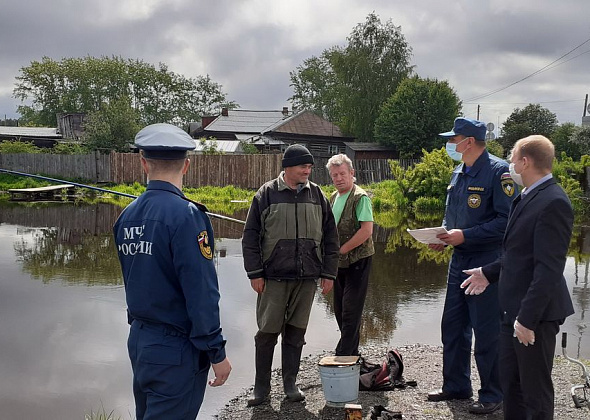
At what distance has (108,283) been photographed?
10.5 metres

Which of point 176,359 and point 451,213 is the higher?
point 451,213

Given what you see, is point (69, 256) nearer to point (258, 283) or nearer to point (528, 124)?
point (258, 283)

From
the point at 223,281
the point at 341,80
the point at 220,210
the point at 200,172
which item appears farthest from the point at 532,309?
the point at 341,80

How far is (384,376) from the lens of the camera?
214 inches

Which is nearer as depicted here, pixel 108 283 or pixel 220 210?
pixel 108 283

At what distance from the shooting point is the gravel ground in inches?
193

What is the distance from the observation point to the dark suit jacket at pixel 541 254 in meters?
3.62

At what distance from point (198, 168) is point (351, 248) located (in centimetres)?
2786

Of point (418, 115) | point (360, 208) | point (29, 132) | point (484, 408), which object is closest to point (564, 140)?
point (418, 115)

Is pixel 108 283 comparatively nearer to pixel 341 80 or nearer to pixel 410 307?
pixel 410 307

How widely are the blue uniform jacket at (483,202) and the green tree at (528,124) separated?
48.0 m

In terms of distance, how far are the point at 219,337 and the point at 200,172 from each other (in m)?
30.2

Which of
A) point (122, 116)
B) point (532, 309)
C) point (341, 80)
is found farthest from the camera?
point (341, 80)

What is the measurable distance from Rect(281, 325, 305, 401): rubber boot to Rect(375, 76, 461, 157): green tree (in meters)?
36.0
